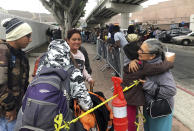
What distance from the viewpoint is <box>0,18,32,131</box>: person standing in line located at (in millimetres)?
1570

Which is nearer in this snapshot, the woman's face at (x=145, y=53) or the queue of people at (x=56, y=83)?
the queue of people at (x=56, y=83)

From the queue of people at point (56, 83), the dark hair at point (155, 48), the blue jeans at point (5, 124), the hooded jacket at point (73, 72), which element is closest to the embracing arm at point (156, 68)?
the queue of people at point (56, 83)

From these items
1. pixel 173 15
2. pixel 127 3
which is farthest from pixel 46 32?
pixel 173 15

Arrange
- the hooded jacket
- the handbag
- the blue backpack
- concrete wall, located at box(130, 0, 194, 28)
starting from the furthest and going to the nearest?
concrete wall, located at box(130, 0, 194, 28) → the handbag → the hooded jacket → the blue backpack

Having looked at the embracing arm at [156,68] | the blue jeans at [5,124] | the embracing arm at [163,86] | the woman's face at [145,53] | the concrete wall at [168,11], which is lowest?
the blue jeans at [5,124]

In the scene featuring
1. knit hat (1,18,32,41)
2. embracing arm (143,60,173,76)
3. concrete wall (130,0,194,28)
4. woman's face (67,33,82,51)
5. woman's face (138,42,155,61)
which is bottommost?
embracing arm (143,60,173,76)

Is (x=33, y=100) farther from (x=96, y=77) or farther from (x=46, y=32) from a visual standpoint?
(x=46, y=32)

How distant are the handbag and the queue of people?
0.05 metres

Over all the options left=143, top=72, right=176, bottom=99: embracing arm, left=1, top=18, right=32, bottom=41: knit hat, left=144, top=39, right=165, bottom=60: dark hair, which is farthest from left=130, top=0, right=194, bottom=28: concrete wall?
left=1, top=18, right=32, bottom=41: knit hat

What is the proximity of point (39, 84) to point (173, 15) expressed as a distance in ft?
239

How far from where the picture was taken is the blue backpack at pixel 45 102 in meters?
1.25

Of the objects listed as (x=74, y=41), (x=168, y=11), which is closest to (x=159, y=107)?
(x=74, y=41)

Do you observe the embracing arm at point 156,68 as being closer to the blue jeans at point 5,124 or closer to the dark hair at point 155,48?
the dark hair at point 155,48

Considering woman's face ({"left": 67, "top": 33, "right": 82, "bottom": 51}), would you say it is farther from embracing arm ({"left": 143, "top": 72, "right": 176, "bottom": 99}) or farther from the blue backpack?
embracing arm ({"left": 143, "top": 72, "right": 176, "bottom": 99})
